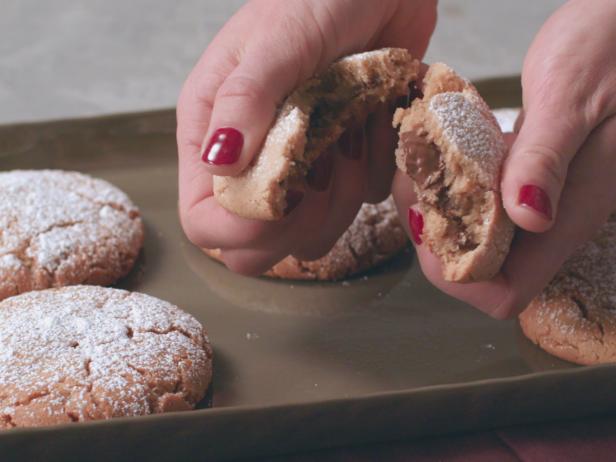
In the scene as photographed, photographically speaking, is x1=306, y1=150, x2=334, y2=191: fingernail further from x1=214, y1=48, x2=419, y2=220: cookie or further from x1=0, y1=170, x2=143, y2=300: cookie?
x1=0, y1=170, x2=143, y2=300: cookie

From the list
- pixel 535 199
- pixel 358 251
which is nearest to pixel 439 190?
pixel 535 199

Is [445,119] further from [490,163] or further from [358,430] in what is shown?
[358,430]

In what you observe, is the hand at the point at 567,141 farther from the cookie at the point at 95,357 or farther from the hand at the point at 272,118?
the cookie at the point at 95,357

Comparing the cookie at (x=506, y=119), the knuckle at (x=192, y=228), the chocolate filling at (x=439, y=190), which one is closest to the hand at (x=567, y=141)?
the chocolate filling at (x=439, y=190)

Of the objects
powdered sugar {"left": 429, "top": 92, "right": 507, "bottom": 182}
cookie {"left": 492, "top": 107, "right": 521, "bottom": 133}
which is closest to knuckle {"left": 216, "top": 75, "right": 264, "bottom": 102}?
powdered sugar {"left": 429, "top": 92, "right": 507, "bottom": 182}

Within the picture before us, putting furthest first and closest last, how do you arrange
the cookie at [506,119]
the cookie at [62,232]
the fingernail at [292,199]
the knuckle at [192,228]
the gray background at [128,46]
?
the gray background at [128,46], the cookie at [506,119], the cookie at [62,232], the knuckle at [192,228], the fingernail at [292,199]

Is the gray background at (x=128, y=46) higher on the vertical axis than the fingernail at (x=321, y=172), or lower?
lower

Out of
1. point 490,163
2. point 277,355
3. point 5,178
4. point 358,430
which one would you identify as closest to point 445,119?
point 490,163
